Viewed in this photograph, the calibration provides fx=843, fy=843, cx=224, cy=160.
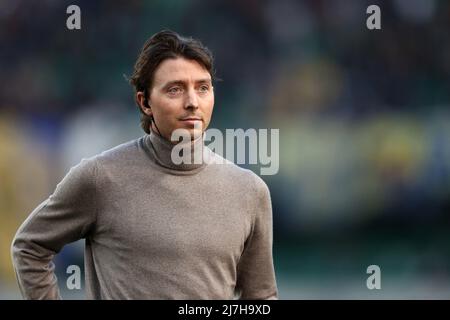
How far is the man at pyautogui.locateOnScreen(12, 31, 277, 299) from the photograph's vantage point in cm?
166

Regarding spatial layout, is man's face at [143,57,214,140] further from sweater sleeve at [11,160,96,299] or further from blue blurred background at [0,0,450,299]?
blue blurred background at [0,0,450,299]

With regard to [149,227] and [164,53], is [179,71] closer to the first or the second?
[164,53]

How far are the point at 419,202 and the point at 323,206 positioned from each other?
51 centimetres

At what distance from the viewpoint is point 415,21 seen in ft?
15.2

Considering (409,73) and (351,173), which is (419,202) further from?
(409,73)

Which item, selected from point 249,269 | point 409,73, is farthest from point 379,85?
point 249,269

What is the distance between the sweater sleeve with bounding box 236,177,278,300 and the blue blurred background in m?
2.49

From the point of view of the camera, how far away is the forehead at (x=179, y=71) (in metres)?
1.72

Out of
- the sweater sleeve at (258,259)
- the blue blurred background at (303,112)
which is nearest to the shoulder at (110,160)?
the sweater sleeve at (258,259)

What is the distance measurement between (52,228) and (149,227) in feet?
0.68

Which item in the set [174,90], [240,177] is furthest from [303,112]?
[174,90]

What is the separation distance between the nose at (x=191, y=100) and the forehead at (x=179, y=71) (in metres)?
0.03

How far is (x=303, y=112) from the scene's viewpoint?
4.48 metres

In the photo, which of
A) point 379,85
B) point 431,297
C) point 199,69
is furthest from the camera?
point 379,85
